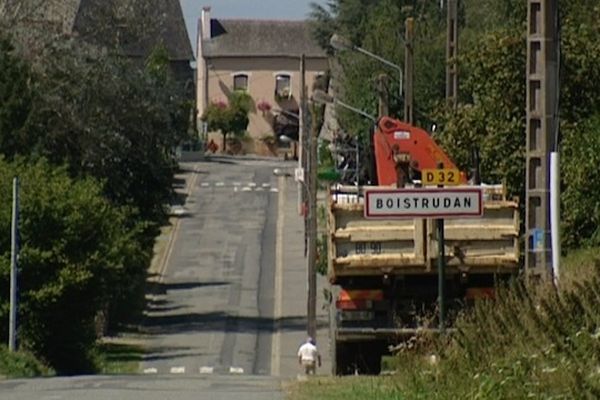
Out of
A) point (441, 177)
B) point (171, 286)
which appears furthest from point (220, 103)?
point (441, 177)

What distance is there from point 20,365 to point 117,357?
14.1m

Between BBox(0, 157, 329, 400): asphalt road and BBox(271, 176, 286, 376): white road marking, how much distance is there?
4 cm

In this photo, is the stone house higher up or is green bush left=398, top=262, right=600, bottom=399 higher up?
the stone house

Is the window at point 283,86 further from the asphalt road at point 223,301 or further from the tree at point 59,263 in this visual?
the tree at point 59,263

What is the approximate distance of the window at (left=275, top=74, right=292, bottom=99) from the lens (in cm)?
12388

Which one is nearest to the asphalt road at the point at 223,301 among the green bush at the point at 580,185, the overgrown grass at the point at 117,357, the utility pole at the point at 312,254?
the overgrown grass at the point at 117,357

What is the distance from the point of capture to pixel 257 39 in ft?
420

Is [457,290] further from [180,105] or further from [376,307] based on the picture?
[180,105]

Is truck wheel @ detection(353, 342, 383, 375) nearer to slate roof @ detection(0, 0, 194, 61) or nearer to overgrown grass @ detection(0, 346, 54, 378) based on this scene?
overgrown grass @ detection(0, 346, 54, 378)

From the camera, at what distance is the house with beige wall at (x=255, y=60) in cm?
12512

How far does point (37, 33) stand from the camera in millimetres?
51062

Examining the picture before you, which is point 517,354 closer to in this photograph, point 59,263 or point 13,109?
point 59,263

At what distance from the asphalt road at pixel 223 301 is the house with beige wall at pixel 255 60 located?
78.4 feet

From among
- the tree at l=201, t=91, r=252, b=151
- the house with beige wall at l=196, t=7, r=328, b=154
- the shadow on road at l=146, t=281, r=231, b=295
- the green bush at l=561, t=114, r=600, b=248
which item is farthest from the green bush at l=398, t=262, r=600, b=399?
the house with beige wall at l=196, t=7, r=328, b=154
